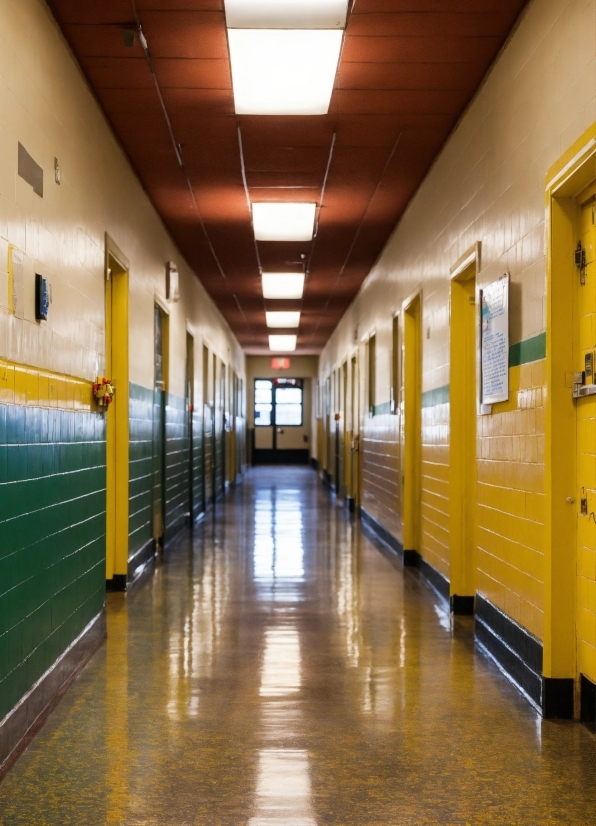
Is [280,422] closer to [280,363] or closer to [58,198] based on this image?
[280,363]

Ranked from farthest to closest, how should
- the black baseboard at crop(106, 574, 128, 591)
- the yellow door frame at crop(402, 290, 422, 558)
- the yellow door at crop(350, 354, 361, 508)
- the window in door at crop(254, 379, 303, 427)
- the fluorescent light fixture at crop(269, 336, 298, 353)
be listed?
the window in door at crop(254, 379, 303, 427) < the fluorescent light fixture at crop(269, 336, 298, 353) < the yellow door at crop(350, 354, 361, 508) < the yellow door frame at crop(402, 290, 422, 558) < the black baseboard at crop(106, 574, 128, 591)

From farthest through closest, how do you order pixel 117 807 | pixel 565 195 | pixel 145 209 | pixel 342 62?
pixel 145 209 < pixel 342 62 < pixel 565 195 < pixel 117 807

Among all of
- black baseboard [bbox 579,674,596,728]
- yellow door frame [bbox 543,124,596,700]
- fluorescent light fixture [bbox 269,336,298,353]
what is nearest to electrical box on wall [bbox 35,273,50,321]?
Answer: yellow door frame [bbox 543,124,596,700]

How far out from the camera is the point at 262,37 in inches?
187

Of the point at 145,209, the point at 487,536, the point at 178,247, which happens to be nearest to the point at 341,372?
the point at 178,247

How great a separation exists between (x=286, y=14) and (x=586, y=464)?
2.60 m

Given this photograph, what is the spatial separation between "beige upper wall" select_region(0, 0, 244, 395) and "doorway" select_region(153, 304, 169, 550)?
1.48 meters

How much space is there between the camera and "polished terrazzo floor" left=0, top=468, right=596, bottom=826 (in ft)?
9.34

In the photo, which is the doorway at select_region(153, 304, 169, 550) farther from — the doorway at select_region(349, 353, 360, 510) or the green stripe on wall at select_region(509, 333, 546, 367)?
the green stripe on wall at select_region(509, 333, 546, 367)

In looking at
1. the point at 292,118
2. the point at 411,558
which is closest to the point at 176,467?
the point at 411,558

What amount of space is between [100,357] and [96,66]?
5.35 feet

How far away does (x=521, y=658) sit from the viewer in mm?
4246

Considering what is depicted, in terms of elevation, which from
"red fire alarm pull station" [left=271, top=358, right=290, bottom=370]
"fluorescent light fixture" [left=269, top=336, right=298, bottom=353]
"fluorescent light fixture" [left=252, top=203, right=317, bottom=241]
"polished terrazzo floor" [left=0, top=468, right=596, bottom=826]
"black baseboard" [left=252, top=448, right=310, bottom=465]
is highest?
"fluorescent light fixture" [left=269, top=336, right=298, bottom=353]

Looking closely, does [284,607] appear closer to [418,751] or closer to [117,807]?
[418,751]
